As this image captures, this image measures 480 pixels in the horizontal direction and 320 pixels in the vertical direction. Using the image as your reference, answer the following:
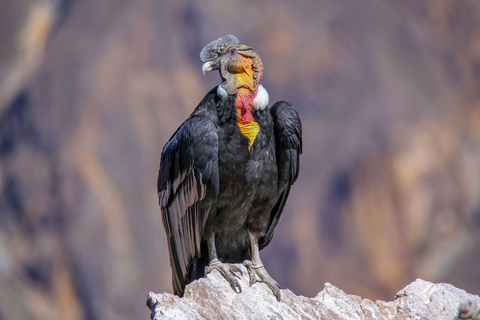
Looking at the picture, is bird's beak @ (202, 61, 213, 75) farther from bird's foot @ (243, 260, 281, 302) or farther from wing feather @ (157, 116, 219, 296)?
bird's foot @ (243, 260, 281, 302)

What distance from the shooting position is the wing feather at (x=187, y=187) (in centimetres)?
650

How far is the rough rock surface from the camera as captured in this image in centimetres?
591

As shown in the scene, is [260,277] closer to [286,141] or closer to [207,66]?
[286,141]

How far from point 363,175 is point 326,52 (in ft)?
10.9

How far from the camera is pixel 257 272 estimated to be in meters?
6.70

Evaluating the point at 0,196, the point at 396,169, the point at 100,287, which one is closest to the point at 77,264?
the point at 100,287

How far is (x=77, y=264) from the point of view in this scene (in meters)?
18.0

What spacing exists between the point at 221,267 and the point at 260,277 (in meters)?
0.39

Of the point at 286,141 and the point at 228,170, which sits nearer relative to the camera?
the point at 228,170

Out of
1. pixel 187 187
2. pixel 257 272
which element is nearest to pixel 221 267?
pixel 257 272

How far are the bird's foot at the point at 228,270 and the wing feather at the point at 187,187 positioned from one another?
0.68ft

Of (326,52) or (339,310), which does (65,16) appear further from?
(339,310)

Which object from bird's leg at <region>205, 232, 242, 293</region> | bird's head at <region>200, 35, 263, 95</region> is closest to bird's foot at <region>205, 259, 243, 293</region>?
bird's leg at <region>205, 232, 242, 293</region>

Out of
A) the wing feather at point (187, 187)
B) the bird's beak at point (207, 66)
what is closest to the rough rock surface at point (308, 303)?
the wing feather at point (187, 187)
